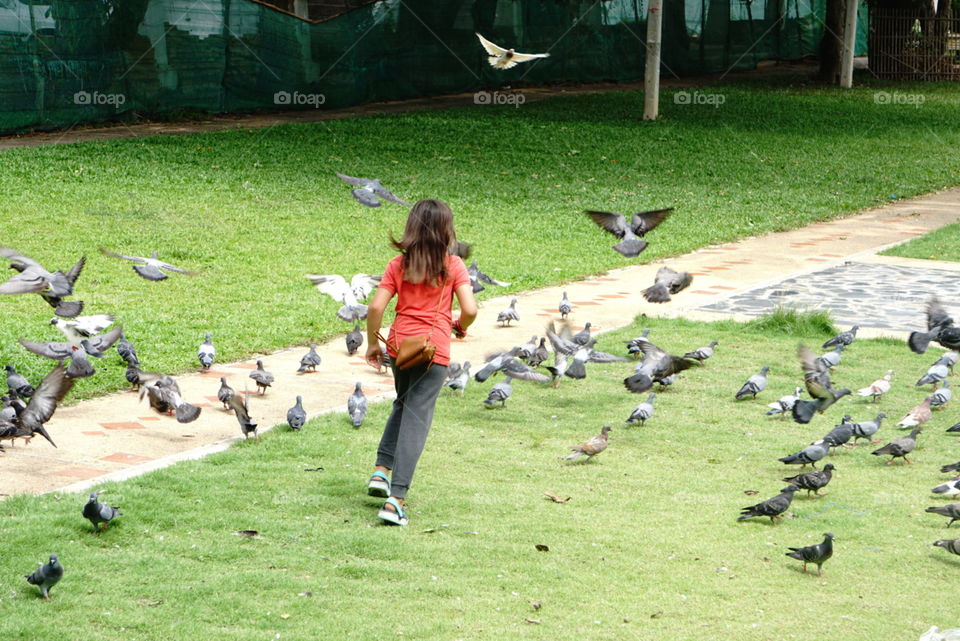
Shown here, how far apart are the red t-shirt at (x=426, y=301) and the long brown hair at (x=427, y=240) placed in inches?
3.6

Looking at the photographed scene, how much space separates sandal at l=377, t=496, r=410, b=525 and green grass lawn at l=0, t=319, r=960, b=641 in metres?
0.06

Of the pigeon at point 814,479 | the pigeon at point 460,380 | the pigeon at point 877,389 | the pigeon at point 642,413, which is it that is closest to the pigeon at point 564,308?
the pigeon at point 460,380

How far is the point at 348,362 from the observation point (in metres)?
9.59

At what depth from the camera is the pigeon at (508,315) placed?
10.6 meters

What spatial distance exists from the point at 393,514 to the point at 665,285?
4568mm

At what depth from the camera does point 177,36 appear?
77.4 feet

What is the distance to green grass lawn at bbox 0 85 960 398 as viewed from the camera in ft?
37.1

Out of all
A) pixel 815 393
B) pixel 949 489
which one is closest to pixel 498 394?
pixel 815 393

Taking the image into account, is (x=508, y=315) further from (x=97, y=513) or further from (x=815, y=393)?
(x=97, y=513)

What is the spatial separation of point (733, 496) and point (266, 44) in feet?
68.0

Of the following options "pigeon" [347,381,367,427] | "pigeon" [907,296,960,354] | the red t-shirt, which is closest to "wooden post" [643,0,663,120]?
"pigeon" [907,296,960,354]

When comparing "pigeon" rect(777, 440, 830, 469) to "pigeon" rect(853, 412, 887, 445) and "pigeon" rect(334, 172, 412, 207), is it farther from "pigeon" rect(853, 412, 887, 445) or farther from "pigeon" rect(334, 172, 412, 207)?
"pigeon" rect(334, 172, 412, 207)

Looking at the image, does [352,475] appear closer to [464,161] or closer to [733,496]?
[733,496]

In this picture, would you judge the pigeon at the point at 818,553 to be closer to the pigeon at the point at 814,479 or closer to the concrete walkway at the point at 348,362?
the pigeon at the point at 814,479
